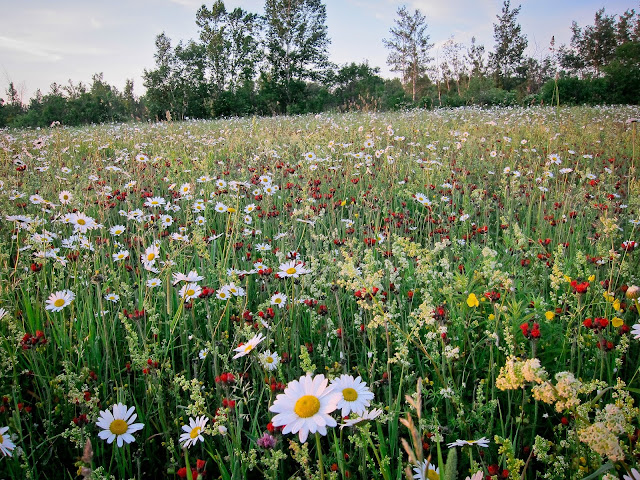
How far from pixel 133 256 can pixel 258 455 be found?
6.41 ft

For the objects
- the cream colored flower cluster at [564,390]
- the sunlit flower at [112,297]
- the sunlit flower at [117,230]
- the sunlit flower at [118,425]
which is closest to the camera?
the cream colored flower cluster at [564,390]

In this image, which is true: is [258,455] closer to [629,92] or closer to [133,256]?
[133,256]

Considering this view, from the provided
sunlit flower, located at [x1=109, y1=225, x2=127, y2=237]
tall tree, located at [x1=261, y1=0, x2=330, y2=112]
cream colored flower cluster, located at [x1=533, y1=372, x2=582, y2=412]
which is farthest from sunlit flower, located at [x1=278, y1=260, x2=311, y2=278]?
tall tree, located at [x1=261, y1=0, x2=330, y2=112]

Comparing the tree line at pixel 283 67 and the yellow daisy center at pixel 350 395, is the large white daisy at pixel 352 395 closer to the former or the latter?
the yellow daisy center at pixel 350 395

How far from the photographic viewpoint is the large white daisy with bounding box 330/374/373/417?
0.94 m

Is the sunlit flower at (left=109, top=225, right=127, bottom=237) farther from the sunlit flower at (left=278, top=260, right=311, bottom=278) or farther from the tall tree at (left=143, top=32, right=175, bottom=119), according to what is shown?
the tall tree at (left=143, top=32, right=175, bottom=119)

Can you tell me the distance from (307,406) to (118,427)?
2.56 feet

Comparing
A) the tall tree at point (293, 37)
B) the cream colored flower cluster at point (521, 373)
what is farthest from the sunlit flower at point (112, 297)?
the tall tree at point (293, 37)

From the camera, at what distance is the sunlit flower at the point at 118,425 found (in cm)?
121

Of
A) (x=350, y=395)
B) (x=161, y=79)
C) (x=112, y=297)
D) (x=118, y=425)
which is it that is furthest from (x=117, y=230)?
(x=161, y=79)

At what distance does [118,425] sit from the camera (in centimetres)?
125

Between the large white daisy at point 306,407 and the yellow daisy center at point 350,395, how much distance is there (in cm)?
12

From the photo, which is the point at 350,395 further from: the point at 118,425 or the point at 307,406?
the point at 118,425

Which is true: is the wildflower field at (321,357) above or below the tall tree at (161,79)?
below
